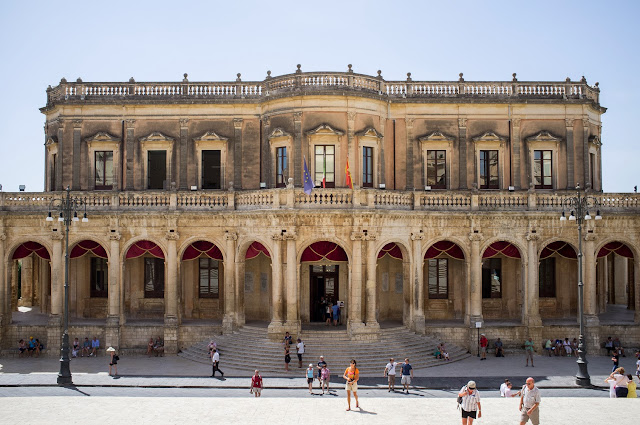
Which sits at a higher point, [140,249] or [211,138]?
[211,138]

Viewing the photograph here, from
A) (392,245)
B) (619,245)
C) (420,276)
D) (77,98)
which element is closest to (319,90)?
(392,245)

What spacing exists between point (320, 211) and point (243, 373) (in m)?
8.54

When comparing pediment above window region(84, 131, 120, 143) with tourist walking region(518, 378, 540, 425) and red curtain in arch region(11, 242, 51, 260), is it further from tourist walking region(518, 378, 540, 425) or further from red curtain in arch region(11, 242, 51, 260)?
tourist walking region(518, 378, 540, 425)

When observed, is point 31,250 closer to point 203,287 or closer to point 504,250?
point 203,287

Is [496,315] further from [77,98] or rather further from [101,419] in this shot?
[77,98]

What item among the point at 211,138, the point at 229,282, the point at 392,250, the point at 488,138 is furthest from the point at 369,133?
the point at 229,282

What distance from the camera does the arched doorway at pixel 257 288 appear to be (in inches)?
1371

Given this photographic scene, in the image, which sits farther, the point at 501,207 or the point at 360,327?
the point at 501,207

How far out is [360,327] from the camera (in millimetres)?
30641

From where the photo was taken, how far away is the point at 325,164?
33.6 m

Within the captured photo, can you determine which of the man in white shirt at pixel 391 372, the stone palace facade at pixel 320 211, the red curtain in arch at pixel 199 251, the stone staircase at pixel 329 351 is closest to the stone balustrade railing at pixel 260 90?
the stone palace facade at pixel 320 211

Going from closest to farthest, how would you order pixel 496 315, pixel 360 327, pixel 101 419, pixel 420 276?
pixel 101 419 → pixel 360 327 → pixel 420 276 → pixel 496 315

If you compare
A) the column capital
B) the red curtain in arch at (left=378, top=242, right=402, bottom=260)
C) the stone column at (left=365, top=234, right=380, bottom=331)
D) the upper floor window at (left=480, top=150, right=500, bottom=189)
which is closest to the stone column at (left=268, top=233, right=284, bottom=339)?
the stone column at (left=365, top=234, right=380, bottom=331)

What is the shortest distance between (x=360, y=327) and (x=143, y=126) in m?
17.0
